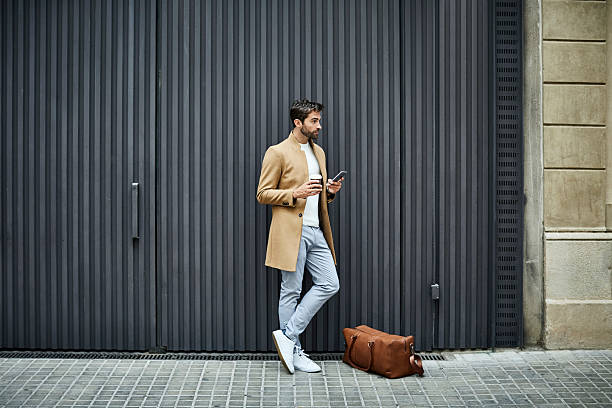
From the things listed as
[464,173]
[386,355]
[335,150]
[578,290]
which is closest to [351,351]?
[386,355]

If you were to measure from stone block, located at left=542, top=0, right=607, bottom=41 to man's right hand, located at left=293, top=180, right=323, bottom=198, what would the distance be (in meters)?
2.77

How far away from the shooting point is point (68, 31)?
20.0 ft

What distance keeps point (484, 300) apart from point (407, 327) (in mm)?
799

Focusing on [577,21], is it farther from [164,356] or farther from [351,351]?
[164,356]

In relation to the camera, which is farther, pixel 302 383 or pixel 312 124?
pixel 312 124

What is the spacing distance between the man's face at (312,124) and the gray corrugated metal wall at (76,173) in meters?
1.55

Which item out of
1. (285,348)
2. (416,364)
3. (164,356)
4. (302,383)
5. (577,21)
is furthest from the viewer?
(577,21)

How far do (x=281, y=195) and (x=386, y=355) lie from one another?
1618 millimetres

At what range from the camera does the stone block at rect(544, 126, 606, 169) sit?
6.17 metres

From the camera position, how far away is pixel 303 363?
5.60 m

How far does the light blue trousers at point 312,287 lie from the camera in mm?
5590

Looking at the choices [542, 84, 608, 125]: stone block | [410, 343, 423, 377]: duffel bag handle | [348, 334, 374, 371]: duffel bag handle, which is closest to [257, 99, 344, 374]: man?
[348, 334, 374, 371]: duffel bag handle

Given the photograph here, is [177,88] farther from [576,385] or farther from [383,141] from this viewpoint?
[576,385]

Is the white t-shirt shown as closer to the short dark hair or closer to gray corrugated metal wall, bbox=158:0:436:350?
the short dark hair
